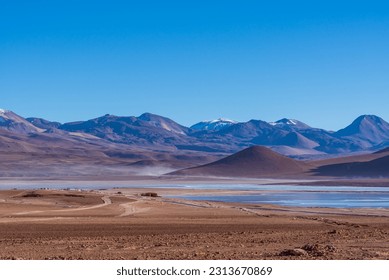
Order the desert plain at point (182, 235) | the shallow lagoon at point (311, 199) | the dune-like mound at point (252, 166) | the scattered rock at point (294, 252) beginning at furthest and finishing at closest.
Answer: the dune-like mound at point (252, 166) → the shallow lagoon at point (311, 199) → the desert plain at point (182, 235) → the scattered rock at point (294, 252)

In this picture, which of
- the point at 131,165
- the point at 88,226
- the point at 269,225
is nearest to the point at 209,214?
the point at 269,225

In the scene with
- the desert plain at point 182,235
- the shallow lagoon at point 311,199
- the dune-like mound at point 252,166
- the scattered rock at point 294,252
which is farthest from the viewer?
the dune-like mound at point 252,166

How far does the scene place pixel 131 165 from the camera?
173 metres

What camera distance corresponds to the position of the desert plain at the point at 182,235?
55.9 ft

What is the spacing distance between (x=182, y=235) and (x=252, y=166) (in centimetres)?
13402

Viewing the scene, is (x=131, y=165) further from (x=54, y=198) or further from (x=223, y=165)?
(x=54, y=198)

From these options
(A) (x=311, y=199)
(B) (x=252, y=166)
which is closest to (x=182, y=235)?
(A) (x=311, y=199)

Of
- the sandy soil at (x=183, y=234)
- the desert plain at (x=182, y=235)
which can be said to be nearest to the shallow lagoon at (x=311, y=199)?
the desert plain at (x=182, y=235)

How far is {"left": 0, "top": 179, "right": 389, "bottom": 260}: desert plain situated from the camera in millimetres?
17047

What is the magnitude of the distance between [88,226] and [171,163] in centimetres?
15730

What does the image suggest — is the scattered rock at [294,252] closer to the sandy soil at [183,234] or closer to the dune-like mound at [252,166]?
the sandy soil at [183,234]

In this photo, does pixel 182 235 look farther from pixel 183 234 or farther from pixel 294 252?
pixel 294 252

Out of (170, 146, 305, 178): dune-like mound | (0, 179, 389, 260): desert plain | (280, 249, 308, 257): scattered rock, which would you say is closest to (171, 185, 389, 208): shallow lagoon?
(0, 179, 389, 260): desert plain

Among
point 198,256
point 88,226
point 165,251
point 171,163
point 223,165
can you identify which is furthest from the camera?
point 171,163
